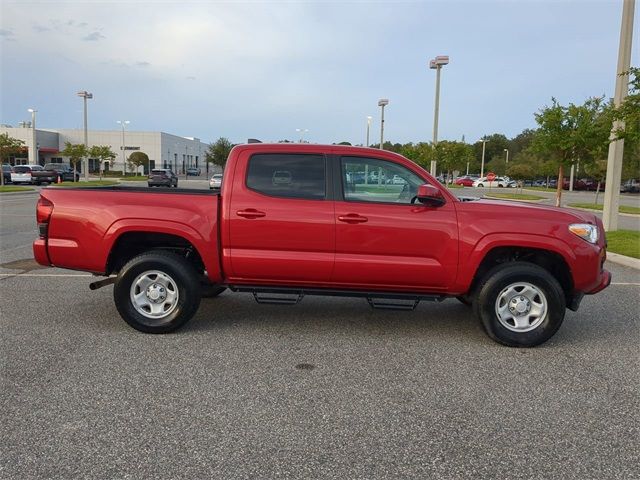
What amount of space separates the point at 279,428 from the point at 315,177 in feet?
8.82

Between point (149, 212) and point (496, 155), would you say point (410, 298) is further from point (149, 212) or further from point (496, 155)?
point (496, 155)

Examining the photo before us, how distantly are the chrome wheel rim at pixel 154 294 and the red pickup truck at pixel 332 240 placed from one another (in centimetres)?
1

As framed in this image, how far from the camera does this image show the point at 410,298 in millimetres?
5461

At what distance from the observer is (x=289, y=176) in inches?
216

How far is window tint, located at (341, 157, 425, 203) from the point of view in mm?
5402

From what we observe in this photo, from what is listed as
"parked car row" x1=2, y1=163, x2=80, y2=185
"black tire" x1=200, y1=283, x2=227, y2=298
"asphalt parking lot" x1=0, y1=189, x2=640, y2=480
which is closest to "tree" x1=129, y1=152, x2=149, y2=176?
"parked car row" x1=2, y1=163, x2=80, y2=185

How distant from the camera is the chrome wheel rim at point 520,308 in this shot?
17.4 ft

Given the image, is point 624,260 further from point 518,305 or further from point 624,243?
point 518,305

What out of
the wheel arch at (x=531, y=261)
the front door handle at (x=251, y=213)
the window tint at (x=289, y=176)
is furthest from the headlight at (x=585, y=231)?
the front door handle at (x=251, y=213)

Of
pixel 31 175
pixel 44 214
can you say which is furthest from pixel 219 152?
pixel 44 214

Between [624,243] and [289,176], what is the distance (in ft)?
31.8

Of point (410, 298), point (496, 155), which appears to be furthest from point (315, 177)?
point (496, 155)

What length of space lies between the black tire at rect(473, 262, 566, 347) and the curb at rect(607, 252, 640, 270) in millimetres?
6028

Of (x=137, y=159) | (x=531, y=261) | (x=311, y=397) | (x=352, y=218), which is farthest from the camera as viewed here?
(x=137, y=159)
